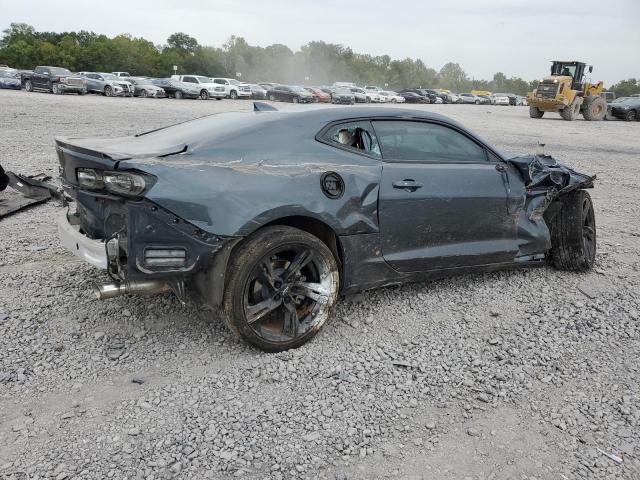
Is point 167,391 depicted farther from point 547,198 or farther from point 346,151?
point 547,198

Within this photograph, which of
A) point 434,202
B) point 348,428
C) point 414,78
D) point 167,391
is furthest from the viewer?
point 414,78

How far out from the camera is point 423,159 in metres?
4.07

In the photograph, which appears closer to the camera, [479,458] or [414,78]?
[479,458]

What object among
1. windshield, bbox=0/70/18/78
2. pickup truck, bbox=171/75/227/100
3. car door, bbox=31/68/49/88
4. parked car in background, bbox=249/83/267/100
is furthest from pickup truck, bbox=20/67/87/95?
parked car in background, bbox=249/83/267/100

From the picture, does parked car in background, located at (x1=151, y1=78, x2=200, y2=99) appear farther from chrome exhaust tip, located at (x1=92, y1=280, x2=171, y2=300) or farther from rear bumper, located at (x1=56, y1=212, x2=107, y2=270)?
chrome exhaust tip, located at (x1=92, y1=280, x2=171, y2=300)

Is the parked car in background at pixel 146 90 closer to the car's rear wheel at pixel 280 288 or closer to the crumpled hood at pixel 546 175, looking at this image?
the crumpled hood at pixel 546 175

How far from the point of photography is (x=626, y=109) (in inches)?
1142

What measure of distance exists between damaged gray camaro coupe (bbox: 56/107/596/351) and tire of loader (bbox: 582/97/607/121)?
2667 cm

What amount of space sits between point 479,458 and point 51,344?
256 centimetres

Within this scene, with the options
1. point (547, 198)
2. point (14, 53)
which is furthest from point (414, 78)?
point (547, 198)

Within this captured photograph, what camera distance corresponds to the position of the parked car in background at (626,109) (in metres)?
29.0

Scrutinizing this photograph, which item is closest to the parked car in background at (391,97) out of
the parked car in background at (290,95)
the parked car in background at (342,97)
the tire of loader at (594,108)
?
the parked car in background at (342,97)

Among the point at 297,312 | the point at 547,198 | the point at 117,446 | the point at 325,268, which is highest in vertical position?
the point at 547,198

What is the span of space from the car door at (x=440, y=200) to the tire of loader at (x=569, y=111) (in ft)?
84.2
